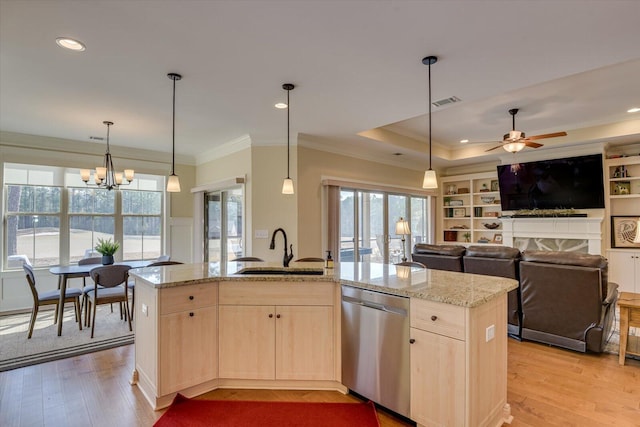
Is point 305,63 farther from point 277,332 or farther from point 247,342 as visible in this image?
point 247,342

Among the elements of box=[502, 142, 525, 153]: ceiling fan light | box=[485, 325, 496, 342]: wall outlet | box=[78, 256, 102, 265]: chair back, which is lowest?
box=[485, 325, 496, 342]: wall outlet

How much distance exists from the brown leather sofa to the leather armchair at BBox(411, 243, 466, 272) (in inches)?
5.7

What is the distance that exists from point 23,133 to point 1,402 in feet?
13.8

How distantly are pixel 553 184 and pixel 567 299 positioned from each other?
3.66m

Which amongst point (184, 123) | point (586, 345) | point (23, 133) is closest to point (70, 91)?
point (184, 123)

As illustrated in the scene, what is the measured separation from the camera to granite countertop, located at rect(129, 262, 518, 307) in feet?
6.97

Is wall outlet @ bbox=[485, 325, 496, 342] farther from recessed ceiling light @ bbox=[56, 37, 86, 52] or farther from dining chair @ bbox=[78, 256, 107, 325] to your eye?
dining chair @ bbox=[78, 256, 107, 325]

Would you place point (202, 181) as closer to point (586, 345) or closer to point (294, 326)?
point (294, 326)

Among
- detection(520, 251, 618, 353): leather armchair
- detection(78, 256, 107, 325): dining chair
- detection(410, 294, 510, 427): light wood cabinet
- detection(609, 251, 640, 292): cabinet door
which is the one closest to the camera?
detection(410, 294, 510, 427): light wood cabinet

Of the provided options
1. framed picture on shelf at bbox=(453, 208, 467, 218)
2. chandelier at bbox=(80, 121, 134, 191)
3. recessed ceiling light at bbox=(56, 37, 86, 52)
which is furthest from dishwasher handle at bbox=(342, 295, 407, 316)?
framed picture on shelf at bbox=(453, 208, 467, 218)

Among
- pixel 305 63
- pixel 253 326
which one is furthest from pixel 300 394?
pixel 305 63

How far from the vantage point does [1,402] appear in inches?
100

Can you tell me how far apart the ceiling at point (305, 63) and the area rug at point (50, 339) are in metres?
2.74

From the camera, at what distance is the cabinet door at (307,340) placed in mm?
2703
